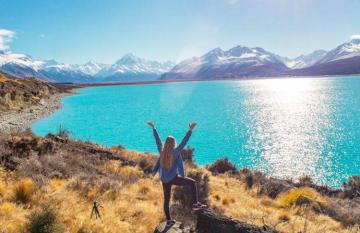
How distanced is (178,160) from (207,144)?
91.9 ft

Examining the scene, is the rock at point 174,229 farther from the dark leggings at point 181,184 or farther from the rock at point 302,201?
the rock at point 302,201

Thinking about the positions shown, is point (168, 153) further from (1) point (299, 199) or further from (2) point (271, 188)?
(2) point (271, 188)

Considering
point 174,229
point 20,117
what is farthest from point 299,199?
point 20,117

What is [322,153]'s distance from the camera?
28.7 m

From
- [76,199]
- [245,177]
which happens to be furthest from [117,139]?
[76,199]

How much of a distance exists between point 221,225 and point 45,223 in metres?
3.41

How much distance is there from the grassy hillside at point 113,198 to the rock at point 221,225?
0.25 meters

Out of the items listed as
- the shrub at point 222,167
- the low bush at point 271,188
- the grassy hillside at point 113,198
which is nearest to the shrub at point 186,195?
the grassy hillside at point 113,198

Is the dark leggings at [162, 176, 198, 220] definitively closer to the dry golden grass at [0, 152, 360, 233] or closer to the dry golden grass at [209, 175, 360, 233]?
the dry golden grass at [0, 152, 360, 233]

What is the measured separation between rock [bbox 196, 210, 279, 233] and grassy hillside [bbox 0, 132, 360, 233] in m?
0.25

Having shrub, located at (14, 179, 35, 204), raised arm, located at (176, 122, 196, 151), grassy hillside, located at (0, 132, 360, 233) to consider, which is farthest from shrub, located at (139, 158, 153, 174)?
raised arm, located at (176, 122, 196, 151)

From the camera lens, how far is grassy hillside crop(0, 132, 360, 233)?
7297 mm

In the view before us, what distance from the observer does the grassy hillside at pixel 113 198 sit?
7.30 m

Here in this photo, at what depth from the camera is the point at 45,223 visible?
615 centimetres
